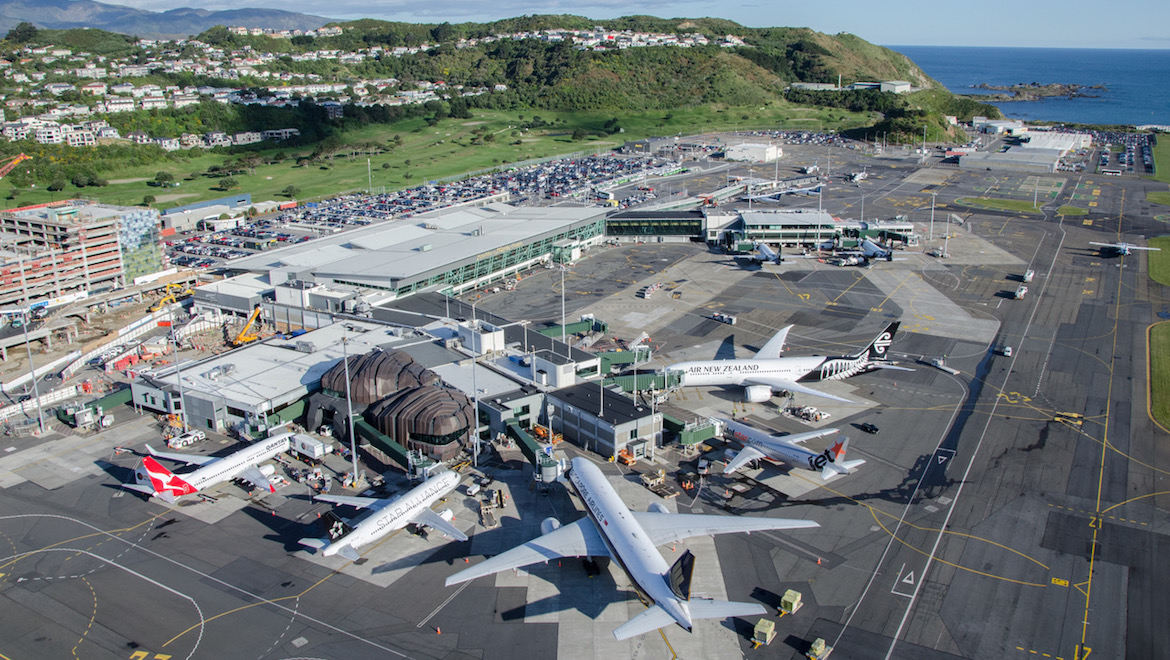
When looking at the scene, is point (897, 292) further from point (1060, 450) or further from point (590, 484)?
point (590, 484)

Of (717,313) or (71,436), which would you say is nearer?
(71,436)

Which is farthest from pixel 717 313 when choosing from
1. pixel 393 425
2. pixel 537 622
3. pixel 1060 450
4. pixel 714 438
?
pixel 537 622

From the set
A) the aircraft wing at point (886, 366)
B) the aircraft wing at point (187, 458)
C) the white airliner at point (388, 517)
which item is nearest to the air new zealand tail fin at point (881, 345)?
the aircraft wing at point (886, 366)

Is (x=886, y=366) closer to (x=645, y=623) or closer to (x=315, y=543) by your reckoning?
(x=645, y=623)

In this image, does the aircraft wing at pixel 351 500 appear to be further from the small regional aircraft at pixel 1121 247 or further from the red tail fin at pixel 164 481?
the small regional aircraft at pixel 1121 247

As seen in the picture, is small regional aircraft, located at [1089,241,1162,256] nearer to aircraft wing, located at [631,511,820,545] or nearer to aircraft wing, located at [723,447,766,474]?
aircraft wing, located at [723,447,766,474]

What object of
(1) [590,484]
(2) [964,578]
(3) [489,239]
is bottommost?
(2) [964,578]
